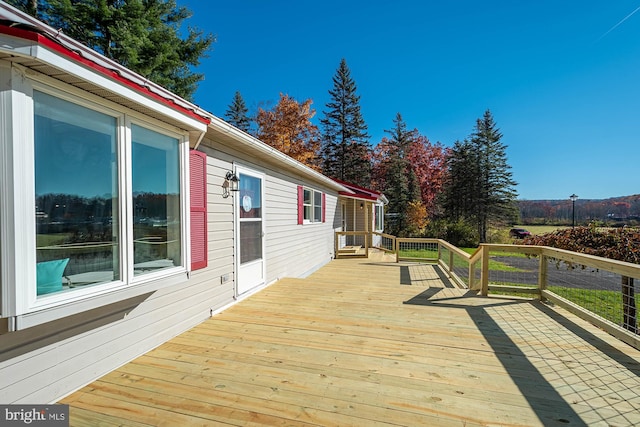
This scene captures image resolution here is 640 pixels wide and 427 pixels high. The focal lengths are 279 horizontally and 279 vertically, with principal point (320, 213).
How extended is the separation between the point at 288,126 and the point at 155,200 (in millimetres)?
19283

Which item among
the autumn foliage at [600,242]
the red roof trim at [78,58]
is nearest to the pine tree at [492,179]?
the autumn foliage at [600,242]

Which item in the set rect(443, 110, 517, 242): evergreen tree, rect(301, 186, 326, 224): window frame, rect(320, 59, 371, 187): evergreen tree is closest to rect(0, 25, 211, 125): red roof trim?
rect(301, 186, 326, 224): window frame

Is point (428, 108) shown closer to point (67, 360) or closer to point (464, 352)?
point (464, 352)

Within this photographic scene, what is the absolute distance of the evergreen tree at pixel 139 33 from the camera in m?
10.2

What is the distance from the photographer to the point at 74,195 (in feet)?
6.39

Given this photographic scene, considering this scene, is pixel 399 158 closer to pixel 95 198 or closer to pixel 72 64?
pixel 95 198

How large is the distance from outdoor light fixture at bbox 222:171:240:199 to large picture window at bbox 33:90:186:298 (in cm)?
123

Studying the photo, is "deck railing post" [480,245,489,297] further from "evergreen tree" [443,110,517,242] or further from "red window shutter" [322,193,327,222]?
"evergreen tree" [443,110,517,242]

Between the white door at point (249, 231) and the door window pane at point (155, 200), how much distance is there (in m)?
1.50

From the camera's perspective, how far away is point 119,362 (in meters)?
2.46

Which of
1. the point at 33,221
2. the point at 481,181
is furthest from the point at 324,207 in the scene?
the point at 481,181

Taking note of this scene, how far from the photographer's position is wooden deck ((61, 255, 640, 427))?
185cm

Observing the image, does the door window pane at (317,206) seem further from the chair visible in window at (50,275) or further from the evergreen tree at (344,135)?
the evergreen tree at (344,135)

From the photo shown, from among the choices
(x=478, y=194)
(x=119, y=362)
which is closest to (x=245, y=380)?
(x=119, y=362)
